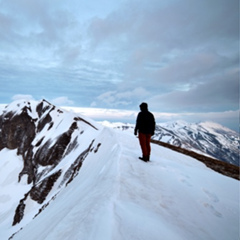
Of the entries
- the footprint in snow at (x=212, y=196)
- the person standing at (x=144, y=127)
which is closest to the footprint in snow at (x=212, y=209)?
the footprint in snow at (x=212, y=196)

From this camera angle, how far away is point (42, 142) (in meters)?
60.5

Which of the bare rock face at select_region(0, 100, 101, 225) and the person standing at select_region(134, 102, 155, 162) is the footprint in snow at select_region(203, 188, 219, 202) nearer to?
the person standing at select_region(134, 102, 155, 162)

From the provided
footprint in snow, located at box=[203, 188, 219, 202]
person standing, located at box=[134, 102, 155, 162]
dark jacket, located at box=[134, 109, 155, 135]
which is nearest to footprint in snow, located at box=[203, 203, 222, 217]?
footprint in snow, located at box=[203, 188, 219, 202]

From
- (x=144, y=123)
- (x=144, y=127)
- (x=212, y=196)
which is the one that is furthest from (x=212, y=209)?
(x=144, y=123)

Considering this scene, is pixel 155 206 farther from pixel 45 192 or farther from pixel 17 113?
pixel 17 113

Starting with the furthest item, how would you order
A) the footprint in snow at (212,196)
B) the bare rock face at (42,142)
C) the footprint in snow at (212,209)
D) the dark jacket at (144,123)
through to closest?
the bare rock face at (42,142), the dark jacket at (144,123), the footprint in snow at (212,196), the footprint in snow at (212,209)

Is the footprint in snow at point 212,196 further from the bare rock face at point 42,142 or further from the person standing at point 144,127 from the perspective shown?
the bare rock face at point 42,142

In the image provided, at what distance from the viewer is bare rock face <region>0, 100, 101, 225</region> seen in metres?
31.8

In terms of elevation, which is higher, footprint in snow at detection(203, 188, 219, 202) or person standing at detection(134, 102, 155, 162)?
person standing at detection(134, 102, 155, 162)

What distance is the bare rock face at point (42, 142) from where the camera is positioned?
3184 centimetres

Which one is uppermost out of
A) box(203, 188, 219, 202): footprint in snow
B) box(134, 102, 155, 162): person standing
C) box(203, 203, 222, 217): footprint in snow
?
box(134, 102, 155, 162): person standing

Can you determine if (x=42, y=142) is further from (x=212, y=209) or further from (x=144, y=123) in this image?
(x=212, y=209)

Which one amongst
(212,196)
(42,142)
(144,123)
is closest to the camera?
(212,196)

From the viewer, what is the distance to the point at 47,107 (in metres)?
79.6
